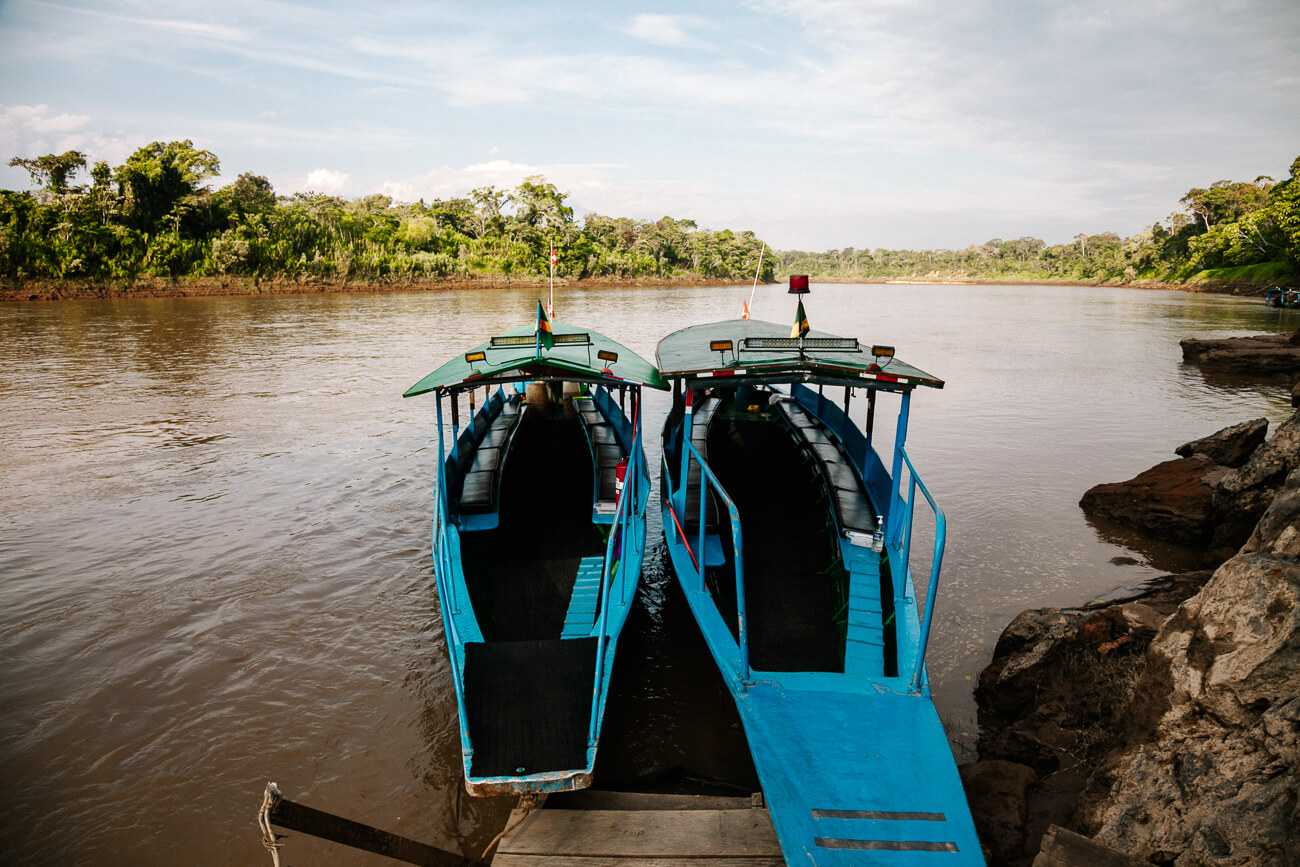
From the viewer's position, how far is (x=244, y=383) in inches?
683

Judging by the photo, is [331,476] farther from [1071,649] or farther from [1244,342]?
[1244,342]

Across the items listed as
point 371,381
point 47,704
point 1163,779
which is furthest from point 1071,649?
point 371,381

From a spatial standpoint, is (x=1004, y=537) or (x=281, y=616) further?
(x=1004, y=537)

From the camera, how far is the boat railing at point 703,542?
4.73m

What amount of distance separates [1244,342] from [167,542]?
28.7 meters

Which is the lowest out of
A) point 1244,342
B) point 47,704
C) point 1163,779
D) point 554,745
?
point 47,704

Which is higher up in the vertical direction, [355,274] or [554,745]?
[355,274]

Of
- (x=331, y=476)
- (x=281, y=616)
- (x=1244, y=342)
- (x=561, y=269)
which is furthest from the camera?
(x=561, y=269)

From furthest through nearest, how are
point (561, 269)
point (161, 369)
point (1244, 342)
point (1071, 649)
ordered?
point (561, 269) → point (1244, 342) → point (161, 369) → point (1071, 649)

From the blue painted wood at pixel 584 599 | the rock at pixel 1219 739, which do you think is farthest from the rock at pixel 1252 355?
the blue painted wood at pixel 584 599

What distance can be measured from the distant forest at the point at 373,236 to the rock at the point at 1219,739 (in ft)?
49.2

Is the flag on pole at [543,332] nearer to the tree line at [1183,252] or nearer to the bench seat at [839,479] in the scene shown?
the bench seat at [839,479]

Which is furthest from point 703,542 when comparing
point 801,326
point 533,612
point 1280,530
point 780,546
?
point 1280,530

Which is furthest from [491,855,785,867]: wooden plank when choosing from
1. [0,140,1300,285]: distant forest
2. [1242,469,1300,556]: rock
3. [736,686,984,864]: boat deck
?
[0,140,1300,285]: distant forest
